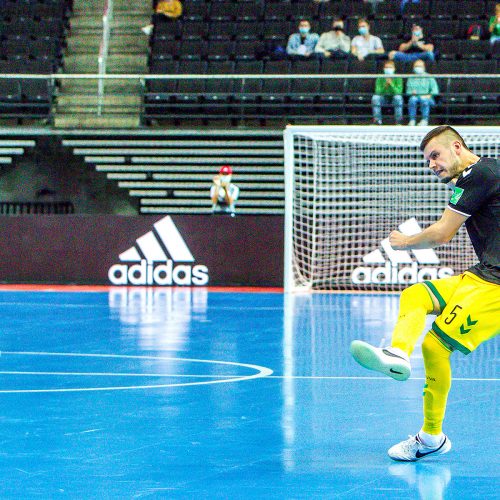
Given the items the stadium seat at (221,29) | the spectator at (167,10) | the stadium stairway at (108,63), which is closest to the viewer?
the stadium stairway at (108,63)

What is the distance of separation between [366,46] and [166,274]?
702 centimetres

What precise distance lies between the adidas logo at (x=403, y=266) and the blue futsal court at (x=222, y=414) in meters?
5.67

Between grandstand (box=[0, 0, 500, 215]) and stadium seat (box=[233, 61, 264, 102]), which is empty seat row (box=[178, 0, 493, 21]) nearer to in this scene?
grandstand (box=[0, 0, 500, 215])

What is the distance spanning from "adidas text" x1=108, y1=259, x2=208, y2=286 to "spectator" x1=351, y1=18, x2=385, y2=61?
6.30 meters

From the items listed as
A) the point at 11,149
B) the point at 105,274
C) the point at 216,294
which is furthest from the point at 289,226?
the point at 11,149

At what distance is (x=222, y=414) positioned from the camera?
7555 mm

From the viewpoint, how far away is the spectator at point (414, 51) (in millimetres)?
23234

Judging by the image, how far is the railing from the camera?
24.5m

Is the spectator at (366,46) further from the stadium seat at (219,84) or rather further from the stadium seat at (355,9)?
the stadium seat at (219,84)

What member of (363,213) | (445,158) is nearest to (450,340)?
(445,158)

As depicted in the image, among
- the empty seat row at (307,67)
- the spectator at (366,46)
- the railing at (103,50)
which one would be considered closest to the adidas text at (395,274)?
the empty seat row at (307,67)

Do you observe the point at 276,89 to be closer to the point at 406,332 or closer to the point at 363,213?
the point at 363,213

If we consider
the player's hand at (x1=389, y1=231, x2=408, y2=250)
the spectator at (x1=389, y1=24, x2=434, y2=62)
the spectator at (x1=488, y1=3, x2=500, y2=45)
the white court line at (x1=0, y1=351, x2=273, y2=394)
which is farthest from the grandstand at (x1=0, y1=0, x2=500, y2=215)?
the player's hand at (x1=389, y1=231, x2=408, y2=250)

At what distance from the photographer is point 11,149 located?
A: 24484 millimetres
